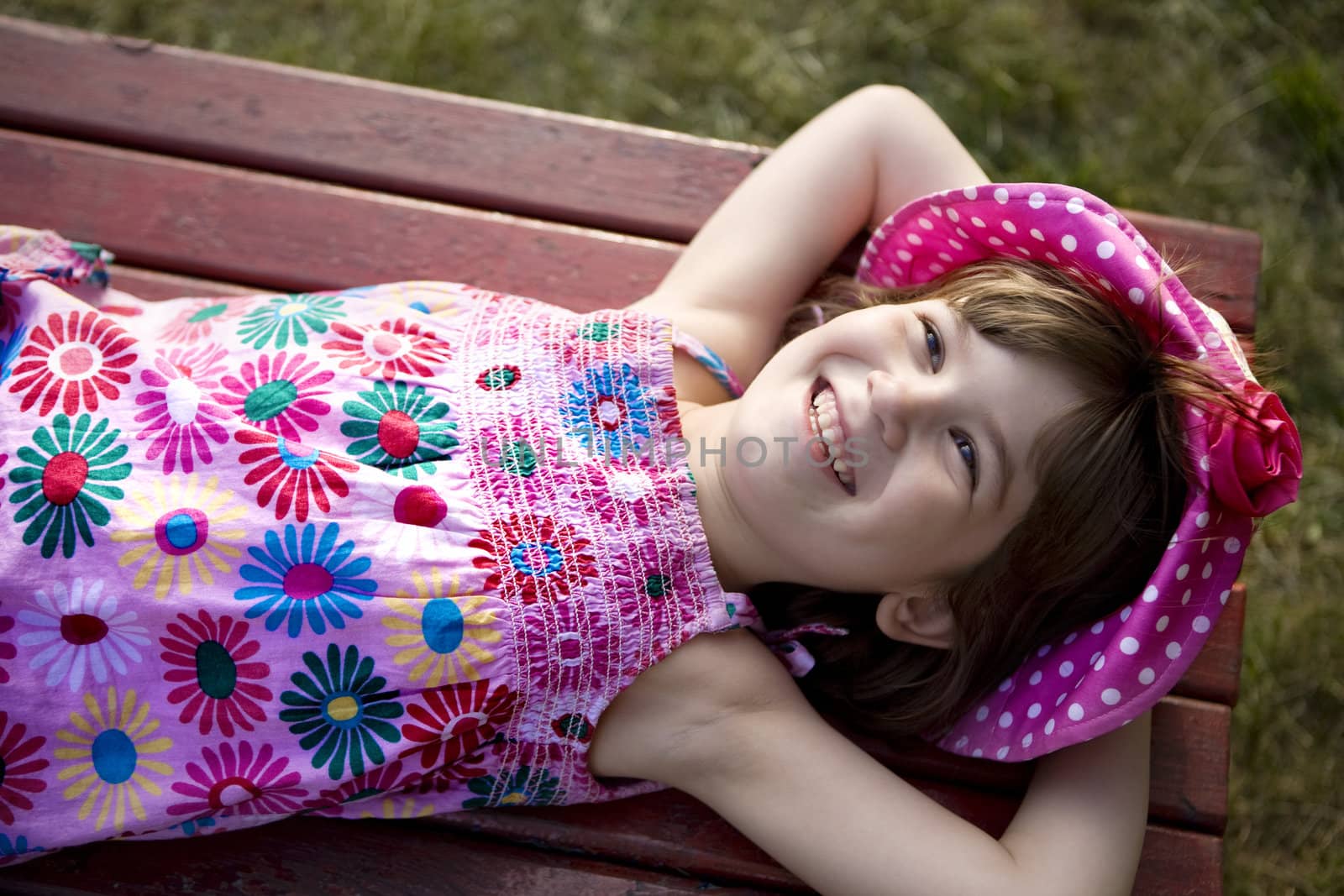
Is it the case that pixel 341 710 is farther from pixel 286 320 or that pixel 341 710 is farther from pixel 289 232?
→ pixel 289 232

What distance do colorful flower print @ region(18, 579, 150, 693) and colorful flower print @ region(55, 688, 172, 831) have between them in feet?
0.16

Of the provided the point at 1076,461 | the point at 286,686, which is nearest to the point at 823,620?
the point at 1076,461

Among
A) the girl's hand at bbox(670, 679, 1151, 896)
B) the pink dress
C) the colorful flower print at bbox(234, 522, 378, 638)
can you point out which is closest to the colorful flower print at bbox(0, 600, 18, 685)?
the pink dress

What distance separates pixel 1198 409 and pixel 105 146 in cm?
166

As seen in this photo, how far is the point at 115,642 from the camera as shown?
116cm

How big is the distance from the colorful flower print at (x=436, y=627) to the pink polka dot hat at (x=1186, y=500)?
657 mm

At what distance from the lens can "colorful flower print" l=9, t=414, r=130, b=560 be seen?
1143 millimetres

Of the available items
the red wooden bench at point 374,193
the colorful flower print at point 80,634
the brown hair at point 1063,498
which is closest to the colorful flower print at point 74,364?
the colorful flower print at point 80,634

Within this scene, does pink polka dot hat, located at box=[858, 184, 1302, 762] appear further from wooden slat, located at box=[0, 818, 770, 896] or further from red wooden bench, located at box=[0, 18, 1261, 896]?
wooden slat, located at box=[0, 818, 770, 896]

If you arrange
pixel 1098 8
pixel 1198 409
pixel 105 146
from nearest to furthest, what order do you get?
1. pixel 1198 409
2. pixel 105 146
3. pixel 1098 8

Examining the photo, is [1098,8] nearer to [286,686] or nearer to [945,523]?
[945,523]

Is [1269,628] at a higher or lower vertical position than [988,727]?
lower

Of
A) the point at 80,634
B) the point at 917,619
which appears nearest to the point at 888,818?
the point at 917,619

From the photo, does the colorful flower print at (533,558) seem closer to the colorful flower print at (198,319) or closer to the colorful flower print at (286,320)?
the colorful flower print at (286,320)
